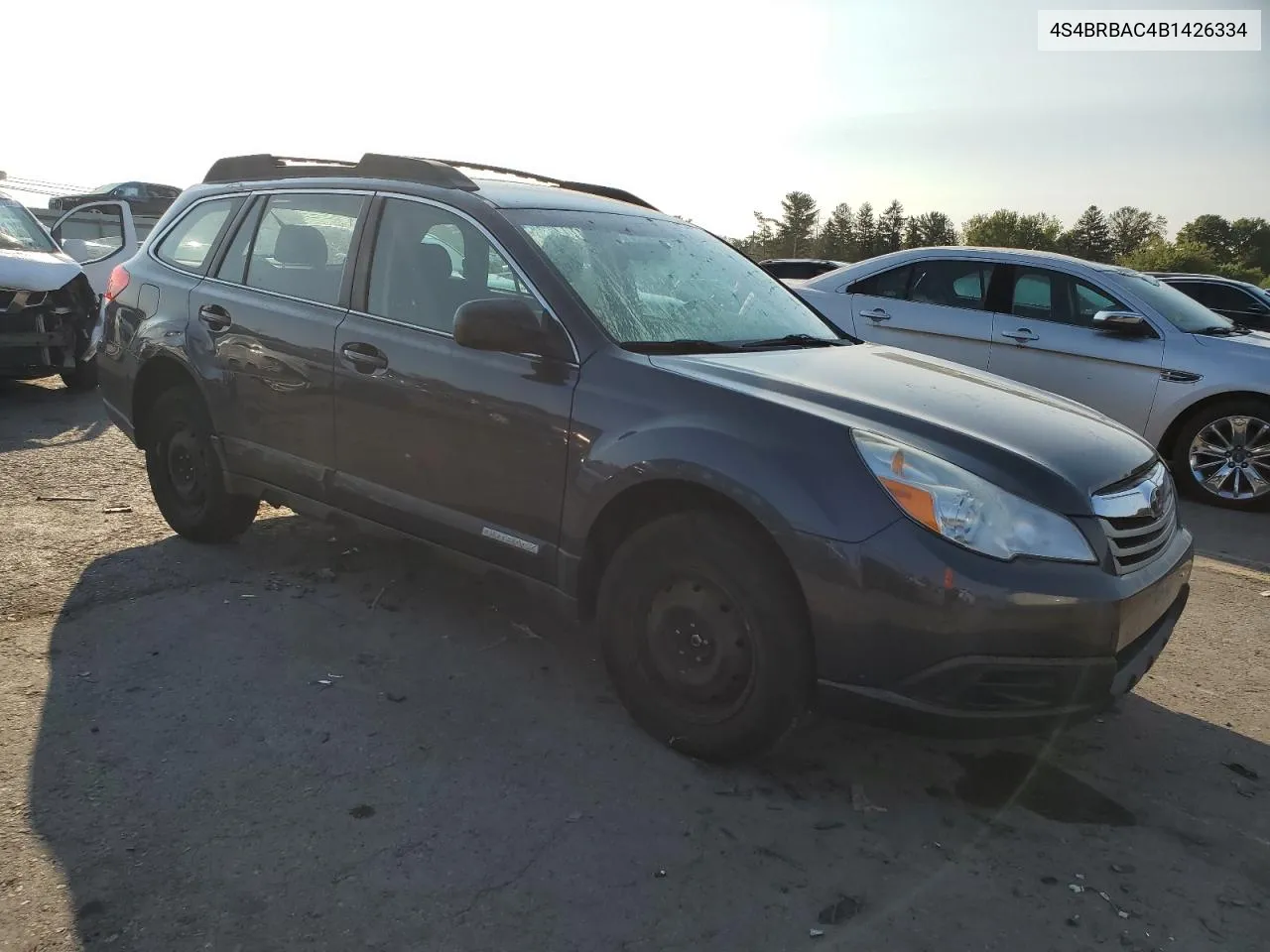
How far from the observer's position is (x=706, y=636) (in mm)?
3033

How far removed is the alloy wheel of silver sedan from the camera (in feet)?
22.5

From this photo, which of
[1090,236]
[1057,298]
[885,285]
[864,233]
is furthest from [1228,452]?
[1090,236]

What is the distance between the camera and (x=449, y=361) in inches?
142

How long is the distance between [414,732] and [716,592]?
1.11 m

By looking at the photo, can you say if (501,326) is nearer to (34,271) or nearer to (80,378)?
(34,271)

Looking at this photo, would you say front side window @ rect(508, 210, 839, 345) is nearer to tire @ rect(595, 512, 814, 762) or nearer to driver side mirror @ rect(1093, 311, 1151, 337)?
tire @ rect(595, 512, 814, 762)

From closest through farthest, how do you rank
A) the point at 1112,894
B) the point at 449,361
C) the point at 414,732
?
the point at 1112,894, the point at 414,732, the point at 449,361

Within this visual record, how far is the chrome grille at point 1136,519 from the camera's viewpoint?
2861 mm

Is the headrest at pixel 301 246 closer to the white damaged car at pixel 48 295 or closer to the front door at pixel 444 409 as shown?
the front door at pixel 444 409

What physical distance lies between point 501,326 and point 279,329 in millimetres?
1438

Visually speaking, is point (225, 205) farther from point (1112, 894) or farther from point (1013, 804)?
point (1112, 894)

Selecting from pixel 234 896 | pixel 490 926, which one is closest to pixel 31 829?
pixel 234 896

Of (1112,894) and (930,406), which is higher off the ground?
(930,406)

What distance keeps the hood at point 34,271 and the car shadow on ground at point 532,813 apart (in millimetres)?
5356
